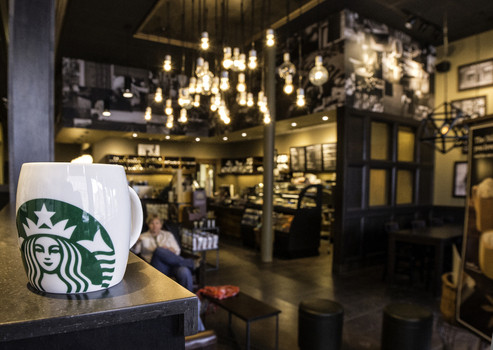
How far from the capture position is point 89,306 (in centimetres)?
41

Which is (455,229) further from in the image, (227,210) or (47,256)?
(47,256)

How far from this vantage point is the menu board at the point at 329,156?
8938 millimetres

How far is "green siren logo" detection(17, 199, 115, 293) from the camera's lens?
1.54 ft

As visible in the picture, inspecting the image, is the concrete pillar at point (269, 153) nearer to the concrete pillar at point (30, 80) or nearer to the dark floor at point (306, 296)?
the dark floor at point (306, 296)

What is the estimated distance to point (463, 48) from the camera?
739 cm

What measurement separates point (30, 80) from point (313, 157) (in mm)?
8743

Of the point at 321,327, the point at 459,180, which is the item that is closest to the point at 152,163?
the point at 459,180

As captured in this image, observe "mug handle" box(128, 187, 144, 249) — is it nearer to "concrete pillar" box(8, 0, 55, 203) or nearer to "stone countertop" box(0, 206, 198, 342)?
"stone countertop" box(0, 206, 198, 342)

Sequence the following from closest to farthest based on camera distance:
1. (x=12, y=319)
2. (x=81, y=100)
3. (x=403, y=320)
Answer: (x=12, y=319) → (x=403, y=320) → (x=81, y=100)

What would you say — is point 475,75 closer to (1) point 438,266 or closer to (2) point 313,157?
(2) point 313,157

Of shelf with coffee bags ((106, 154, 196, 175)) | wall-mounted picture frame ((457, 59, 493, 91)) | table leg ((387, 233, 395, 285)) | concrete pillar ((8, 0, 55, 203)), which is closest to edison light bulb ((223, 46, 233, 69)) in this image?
concrete pillar ((8, 0, 55, 203))

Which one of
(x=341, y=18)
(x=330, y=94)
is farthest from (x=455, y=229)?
(x=341, y=18)

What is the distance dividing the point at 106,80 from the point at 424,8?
25.3ft

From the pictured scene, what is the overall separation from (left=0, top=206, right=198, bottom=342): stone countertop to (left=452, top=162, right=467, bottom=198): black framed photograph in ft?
27.5
